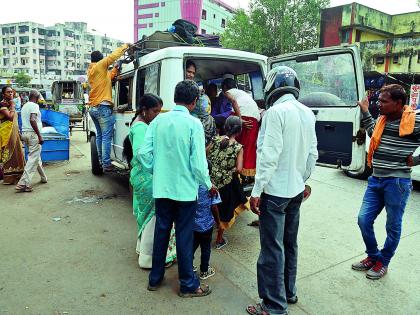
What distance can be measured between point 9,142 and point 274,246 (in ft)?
18.9

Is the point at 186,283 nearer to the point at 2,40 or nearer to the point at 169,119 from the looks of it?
the point at 169,119

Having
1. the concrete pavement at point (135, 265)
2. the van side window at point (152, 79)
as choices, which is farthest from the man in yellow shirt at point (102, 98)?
the van side window at point (152, 79)

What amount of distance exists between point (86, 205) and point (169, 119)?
10.5 feet

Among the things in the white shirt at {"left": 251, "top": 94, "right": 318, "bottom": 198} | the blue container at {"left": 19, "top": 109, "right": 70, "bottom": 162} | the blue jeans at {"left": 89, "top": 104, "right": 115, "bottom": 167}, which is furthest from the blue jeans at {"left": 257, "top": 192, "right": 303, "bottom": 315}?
the blue container at {"left": 19, "top": 109, "right": 70, "bottom": 162}

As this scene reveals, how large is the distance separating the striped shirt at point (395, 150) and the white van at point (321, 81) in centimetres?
96

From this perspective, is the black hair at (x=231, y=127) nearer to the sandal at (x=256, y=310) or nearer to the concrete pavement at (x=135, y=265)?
the concrete pavement at (x=135, y=265)

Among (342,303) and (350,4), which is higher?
(350,4)

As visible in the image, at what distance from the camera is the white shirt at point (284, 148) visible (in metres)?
2.17

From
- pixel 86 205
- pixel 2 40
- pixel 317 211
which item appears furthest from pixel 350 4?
pixel 2 40

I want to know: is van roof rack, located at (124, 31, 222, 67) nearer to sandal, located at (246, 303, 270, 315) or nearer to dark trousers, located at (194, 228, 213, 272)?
dark trousers, located at (194, 228, 213, 272)

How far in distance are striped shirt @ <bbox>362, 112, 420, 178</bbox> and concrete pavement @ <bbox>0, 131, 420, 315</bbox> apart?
1008mm

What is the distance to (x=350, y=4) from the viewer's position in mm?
21156

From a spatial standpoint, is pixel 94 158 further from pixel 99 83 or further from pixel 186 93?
pixel 186 93

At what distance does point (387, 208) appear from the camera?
9.60 feet
